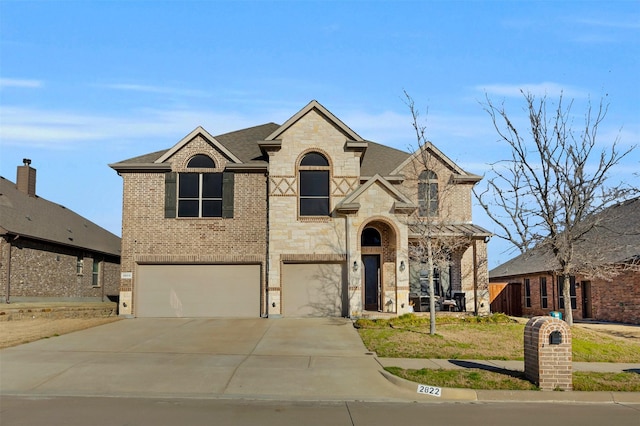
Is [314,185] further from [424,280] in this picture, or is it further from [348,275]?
[424,280]

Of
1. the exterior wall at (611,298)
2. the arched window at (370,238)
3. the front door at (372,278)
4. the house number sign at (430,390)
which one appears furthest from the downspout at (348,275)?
the exterior wall at (611,298)

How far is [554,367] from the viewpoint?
34.5 ft

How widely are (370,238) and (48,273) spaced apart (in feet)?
49.1

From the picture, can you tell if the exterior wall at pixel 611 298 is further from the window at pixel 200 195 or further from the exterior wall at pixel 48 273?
the exterior wall at pixel 48 273

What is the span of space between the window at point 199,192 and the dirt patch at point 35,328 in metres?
4.94

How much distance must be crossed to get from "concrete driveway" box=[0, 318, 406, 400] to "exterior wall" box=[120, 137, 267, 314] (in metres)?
4.43

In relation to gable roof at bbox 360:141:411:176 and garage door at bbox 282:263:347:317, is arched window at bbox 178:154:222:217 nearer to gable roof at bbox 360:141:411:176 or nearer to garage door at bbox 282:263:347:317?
garage door at bbox 282:263:347:317

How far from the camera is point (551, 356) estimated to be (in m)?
10.5

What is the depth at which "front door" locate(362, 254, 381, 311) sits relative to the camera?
2309 centimetres

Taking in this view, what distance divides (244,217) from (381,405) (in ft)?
45.2

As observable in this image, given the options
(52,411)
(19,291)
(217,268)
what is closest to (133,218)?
(217,268)

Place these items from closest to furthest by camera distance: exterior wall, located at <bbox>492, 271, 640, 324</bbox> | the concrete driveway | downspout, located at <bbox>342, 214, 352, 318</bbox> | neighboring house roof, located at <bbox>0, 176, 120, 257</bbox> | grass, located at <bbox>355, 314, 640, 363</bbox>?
the concrete driveway < grass, located at <bbox>355, 314, 640, 363</bbox> < downspout, located at <bbox>342, 214, 352, 318</bbox> < exterior wall, located at <bbox>492, 271, 640, 324</bbox> < neighboring house roof, located at <bbox>0, 176, 120, 257</bbox>

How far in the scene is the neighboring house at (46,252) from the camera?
23.8 meters

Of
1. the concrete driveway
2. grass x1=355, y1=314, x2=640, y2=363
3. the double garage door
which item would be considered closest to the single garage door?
the double garage door
